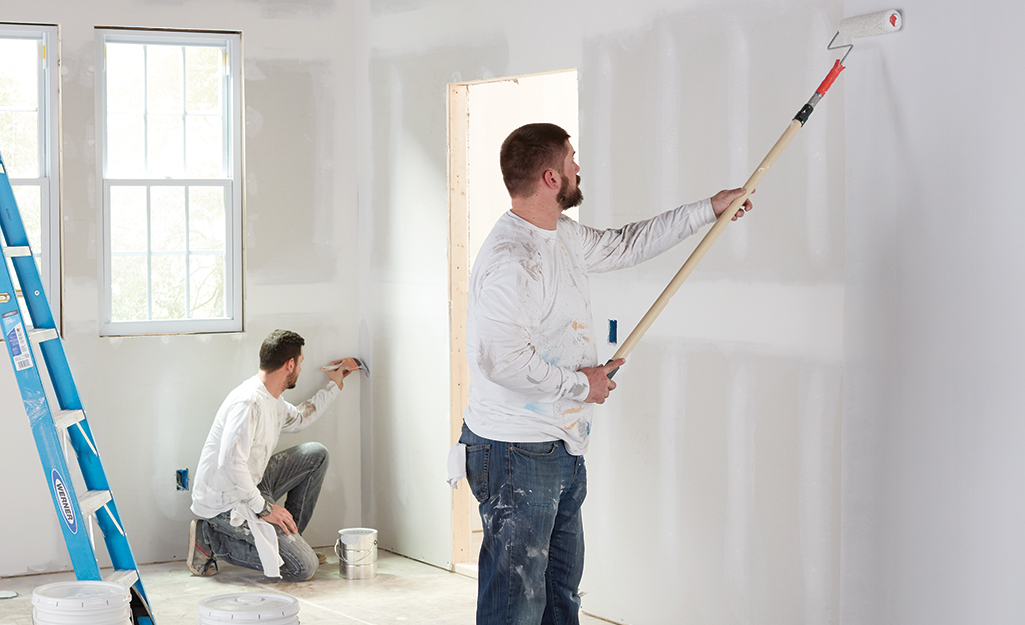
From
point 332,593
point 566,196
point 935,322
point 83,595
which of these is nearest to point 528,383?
point 566,196

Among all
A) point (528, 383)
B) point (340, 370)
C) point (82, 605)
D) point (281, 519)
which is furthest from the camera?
point (340, 370)

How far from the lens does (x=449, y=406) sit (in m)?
4.97

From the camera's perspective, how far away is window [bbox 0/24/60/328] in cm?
488

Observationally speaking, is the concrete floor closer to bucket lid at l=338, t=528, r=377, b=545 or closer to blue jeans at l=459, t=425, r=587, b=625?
bucket lid at l=338, t=528, r=377, b=545

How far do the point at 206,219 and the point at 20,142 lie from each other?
0.90 metres

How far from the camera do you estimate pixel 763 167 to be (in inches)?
116

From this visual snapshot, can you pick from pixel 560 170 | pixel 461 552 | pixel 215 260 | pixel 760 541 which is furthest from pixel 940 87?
pixel 215 260

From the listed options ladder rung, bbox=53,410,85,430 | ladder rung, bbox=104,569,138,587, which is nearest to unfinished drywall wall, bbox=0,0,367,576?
ladder rung, bbox=53,410,85,430

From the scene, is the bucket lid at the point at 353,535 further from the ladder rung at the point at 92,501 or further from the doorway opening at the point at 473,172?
the ladder rung at the point at 92,501

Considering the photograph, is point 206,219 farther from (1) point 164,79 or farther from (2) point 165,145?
(1) point 164,79

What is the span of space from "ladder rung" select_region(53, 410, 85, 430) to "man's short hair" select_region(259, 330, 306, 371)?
4.63 feet

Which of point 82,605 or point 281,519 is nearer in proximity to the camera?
point 82,605

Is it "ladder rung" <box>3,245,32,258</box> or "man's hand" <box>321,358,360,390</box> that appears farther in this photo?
"man's hand" <box>321,358,360,390</box>

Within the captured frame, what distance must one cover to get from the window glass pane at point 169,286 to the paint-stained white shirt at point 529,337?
275 centimetres
